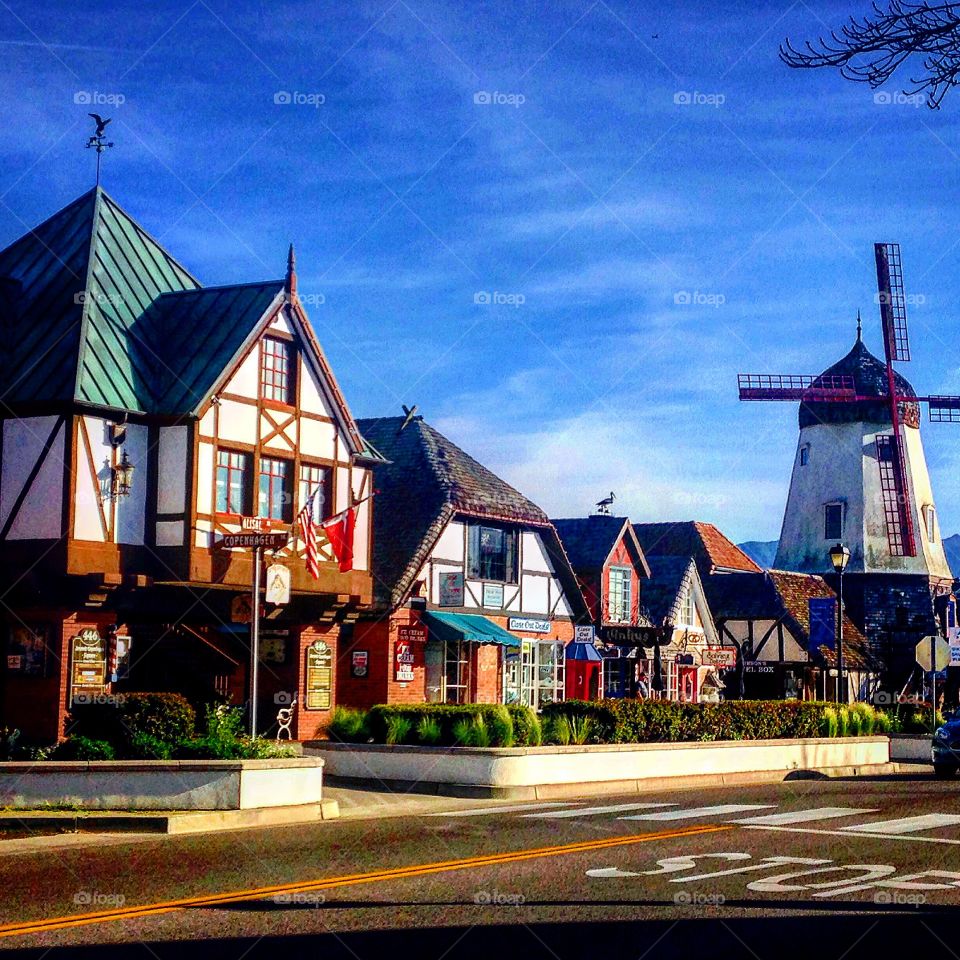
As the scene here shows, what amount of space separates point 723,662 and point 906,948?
44.0 metres

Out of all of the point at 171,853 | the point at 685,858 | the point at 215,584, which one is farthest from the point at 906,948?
the point at 215,584

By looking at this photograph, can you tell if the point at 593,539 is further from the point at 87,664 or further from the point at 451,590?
the point at 87,664

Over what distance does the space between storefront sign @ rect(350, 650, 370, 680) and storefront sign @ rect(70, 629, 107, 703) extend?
8.34 meters

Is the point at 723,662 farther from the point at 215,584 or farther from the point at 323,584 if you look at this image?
the point at 215,584

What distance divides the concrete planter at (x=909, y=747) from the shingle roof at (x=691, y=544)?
77.8 ft

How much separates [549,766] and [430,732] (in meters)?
2.22

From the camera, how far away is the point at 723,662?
53.4 metres

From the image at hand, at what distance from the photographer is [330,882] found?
12664 millimetres

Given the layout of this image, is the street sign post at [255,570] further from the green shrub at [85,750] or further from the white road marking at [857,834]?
the white road marking at [857,834]

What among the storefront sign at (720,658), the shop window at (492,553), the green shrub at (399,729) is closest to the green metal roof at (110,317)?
the green shrub at (399,729)

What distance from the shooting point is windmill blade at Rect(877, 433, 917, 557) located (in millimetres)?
61781

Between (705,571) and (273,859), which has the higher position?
(705,571)

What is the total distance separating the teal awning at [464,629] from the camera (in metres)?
36.6

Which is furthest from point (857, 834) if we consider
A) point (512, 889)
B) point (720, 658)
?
point (720, 658)
